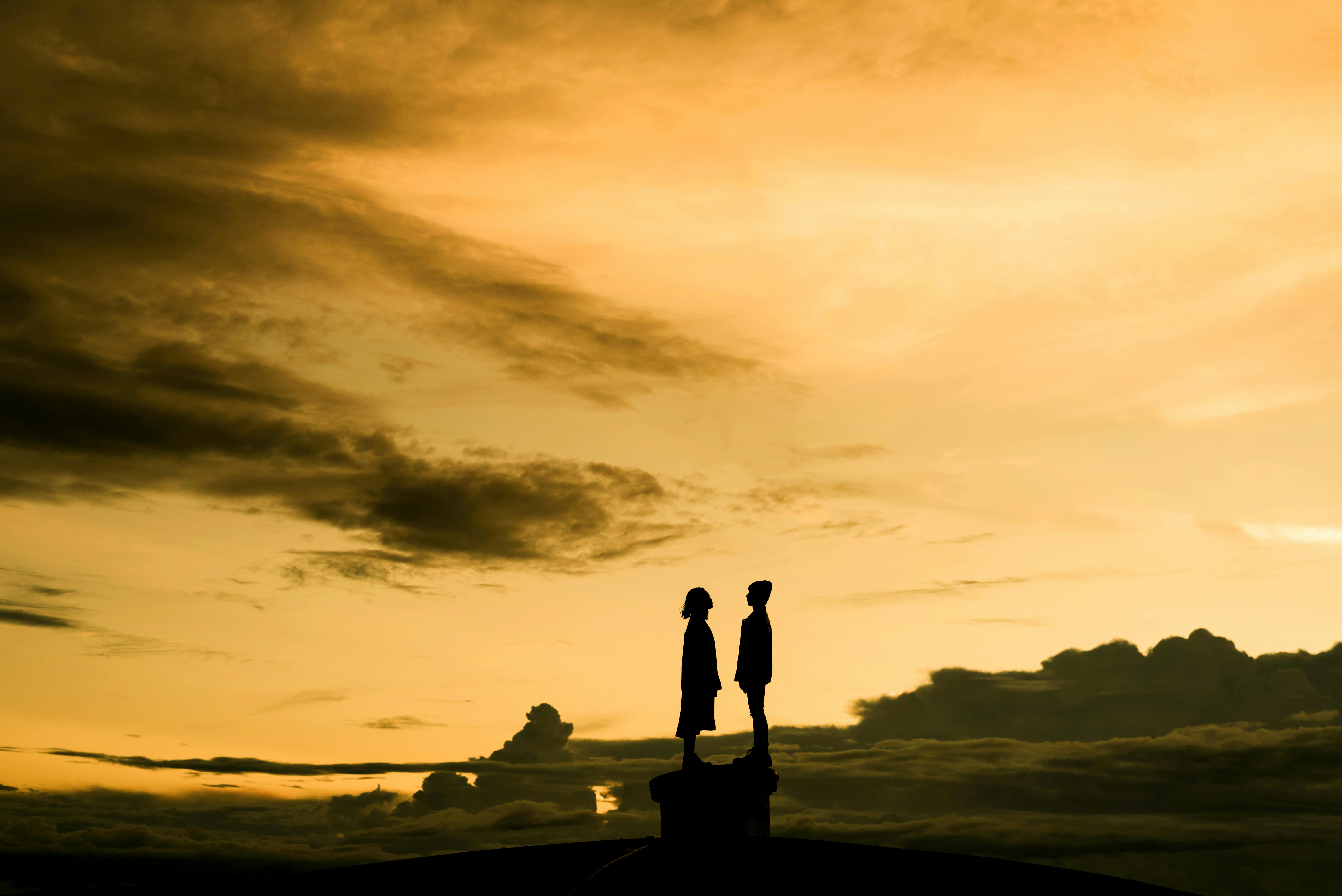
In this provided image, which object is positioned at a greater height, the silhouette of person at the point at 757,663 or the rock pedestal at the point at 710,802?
the silhouette of person at the point at 757,663

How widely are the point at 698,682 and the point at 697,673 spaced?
176 mm

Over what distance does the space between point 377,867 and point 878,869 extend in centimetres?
1241

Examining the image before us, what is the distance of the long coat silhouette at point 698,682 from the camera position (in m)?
23.3

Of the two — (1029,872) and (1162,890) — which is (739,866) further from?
(1162,890)

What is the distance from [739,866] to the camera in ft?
58.0

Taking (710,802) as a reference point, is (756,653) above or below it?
above

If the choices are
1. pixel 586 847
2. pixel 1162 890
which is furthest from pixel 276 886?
pixel 1162 890

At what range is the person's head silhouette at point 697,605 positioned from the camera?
2322cm

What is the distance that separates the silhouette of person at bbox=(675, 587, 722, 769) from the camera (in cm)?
2328

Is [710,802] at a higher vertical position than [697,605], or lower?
lower

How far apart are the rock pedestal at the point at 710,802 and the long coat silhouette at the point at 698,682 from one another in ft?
3.29

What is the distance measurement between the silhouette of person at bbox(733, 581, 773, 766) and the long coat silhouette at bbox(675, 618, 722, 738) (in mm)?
715

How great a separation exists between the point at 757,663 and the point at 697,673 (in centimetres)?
140

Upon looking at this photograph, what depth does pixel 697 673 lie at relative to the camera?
23422 mm
